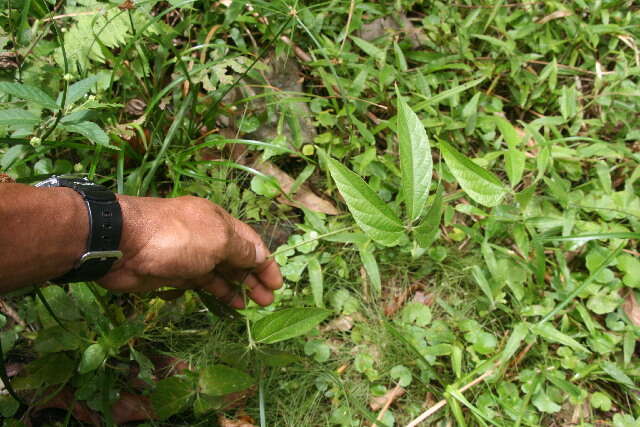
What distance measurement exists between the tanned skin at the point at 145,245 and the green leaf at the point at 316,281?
0.49 feet

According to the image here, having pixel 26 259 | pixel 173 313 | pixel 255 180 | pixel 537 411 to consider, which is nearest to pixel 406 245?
pixel 255 180

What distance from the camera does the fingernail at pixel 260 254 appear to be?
164 centimetres

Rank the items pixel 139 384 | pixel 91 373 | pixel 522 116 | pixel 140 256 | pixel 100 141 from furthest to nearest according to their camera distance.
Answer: pixel 522 116 → pixel 139 384 → pixel 91 373 → pixel 100 141 → pixel 140 256

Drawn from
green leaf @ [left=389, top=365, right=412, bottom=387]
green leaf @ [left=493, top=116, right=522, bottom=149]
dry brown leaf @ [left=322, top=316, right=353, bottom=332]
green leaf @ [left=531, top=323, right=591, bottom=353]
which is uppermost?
green leaf @ [left=493, top=116, right=522, bottom=149]

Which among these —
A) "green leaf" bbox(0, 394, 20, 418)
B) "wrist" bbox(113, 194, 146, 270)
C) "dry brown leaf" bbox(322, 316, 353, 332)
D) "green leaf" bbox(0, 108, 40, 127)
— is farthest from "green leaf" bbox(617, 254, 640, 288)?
"green leaf" bbox(0, 394, 20, 418)

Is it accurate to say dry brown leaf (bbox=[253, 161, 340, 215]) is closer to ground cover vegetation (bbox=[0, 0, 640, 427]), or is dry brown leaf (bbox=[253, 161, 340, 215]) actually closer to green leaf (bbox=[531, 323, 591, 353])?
ground cover vegetation (bbox=[0, 0, 640, 427])

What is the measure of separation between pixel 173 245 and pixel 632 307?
1.77 metres

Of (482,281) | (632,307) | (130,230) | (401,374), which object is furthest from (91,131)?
(632,307)

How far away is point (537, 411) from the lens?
1827 mm

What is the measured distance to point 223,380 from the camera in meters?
1.50

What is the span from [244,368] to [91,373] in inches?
20.1

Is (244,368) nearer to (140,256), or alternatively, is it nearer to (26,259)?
(140,256)

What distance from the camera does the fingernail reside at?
5.39ft

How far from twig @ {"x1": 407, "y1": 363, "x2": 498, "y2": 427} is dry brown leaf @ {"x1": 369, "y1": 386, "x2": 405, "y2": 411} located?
0.10 m
